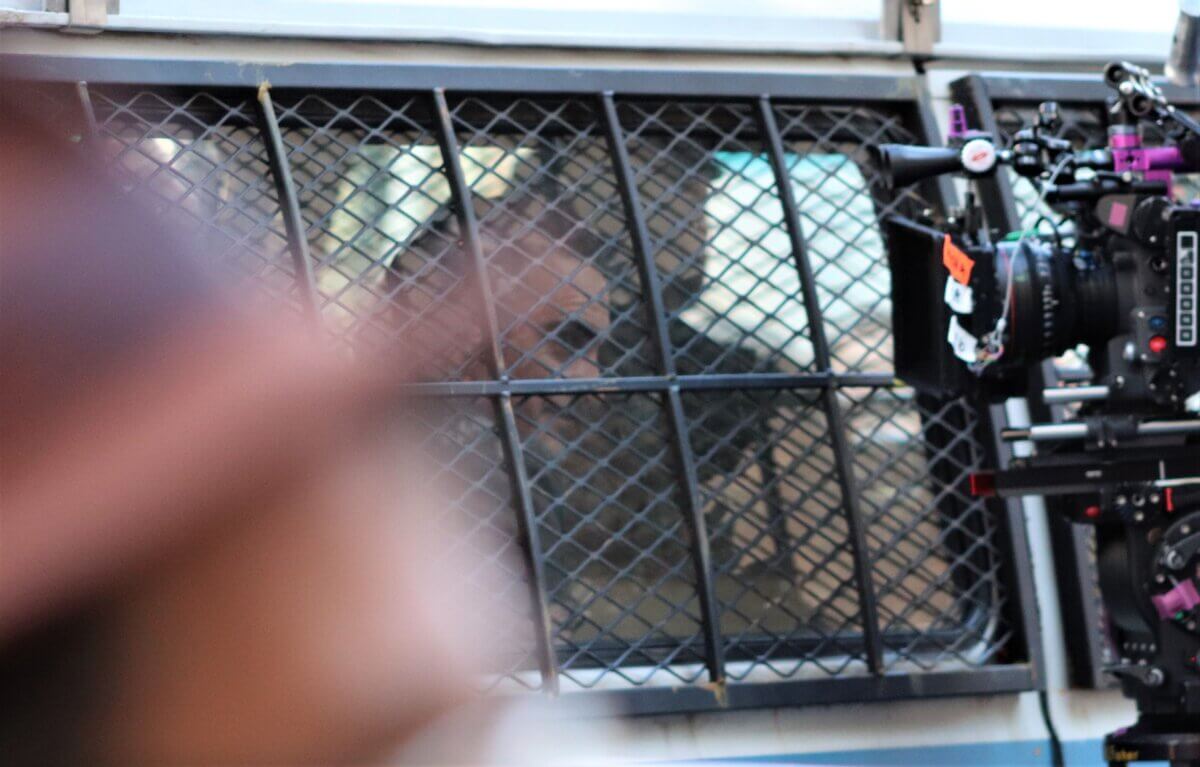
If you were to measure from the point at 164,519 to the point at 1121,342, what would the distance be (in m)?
2.91

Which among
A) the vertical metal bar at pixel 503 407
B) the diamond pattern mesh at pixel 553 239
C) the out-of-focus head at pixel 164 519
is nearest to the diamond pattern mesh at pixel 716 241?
the diamond pattern mesh at pixel 553 239

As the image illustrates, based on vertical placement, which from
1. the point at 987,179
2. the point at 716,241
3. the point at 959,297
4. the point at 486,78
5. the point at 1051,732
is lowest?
the point at 1051,732

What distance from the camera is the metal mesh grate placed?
417 centimetres

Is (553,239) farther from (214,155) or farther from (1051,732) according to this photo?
(1051,732)

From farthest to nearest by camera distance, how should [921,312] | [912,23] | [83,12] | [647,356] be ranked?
[912,23]
[647,356]
[83,12]
[921,312]

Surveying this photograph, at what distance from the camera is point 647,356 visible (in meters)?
4.38

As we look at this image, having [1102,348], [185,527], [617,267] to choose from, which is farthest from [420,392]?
[185,527]

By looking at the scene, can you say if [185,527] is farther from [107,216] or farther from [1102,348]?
[1102,348]

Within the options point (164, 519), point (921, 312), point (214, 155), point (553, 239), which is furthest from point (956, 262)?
point (164, 519)

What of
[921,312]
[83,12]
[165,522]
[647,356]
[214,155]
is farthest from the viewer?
[647,356]

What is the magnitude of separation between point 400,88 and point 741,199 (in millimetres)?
995

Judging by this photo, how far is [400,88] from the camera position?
4176 mm

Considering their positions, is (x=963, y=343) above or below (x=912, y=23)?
below

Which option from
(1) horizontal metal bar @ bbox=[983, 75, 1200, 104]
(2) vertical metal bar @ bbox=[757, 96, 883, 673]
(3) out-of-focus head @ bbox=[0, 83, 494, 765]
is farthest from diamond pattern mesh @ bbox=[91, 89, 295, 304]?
(3) out-of-focus head @ bbox=[0, 83, 494, 765]
